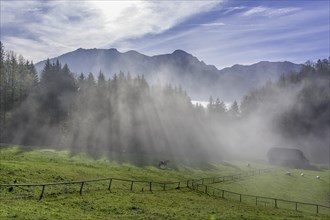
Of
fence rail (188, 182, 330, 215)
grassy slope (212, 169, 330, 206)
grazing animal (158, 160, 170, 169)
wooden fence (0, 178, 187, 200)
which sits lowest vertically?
grassy slope (212, 169, 330, 206)

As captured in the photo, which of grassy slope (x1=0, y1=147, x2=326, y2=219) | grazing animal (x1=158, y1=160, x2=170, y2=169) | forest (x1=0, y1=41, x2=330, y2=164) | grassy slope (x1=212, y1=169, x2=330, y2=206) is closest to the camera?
grassy slope (x1=0, y1=147, x2=326, y2=219)

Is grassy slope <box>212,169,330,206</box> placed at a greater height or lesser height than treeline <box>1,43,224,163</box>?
lesser

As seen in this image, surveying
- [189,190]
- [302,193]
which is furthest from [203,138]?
[189,190]

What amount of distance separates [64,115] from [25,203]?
107245 millimetres

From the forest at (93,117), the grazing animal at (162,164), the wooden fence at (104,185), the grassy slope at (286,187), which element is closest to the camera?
the wooden fence at (104,185)

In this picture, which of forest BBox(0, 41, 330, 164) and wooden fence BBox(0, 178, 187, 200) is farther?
forest BBox(0, 41, 330, 164)

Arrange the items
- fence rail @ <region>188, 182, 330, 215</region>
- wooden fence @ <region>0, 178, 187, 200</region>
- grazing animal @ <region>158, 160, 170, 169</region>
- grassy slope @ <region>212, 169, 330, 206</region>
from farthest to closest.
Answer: grazing animal @ <region>158, 160, 170, 169</region>
grassy slope @ <region>212, 169, 330, 206</region>
fence rail @ <region>188, 182, 330, 215</region>
wooden fence @ <region>0, 178, 187, 200</region>

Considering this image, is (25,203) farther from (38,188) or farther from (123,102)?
(123,102)

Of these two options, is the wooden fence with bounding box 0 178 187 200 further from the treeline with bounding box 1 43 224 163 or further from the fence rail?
the treeline with bounding box 1 43 224 163

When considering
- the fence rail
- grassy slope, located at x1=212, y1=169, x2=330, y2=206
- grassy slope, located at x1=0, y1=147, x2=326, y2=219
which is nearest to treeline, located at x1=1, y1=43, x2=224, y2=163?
grassy slope, located at x1=212, y1=169, x2=330, y2=206

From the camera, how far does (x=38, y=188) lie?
1543 inches

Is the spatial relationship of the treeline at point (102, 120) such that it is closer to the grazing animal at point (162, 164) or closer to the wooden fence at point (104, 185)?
the grazing animal at point (162, 164)

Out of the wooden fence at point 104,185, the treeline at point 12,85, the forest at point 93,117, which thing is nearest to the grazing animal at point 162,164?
the forest at point 93,117

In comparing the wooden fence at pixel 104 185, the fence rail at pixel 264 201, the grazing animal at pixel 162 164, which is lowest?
the fence rail at pixel 264 201
